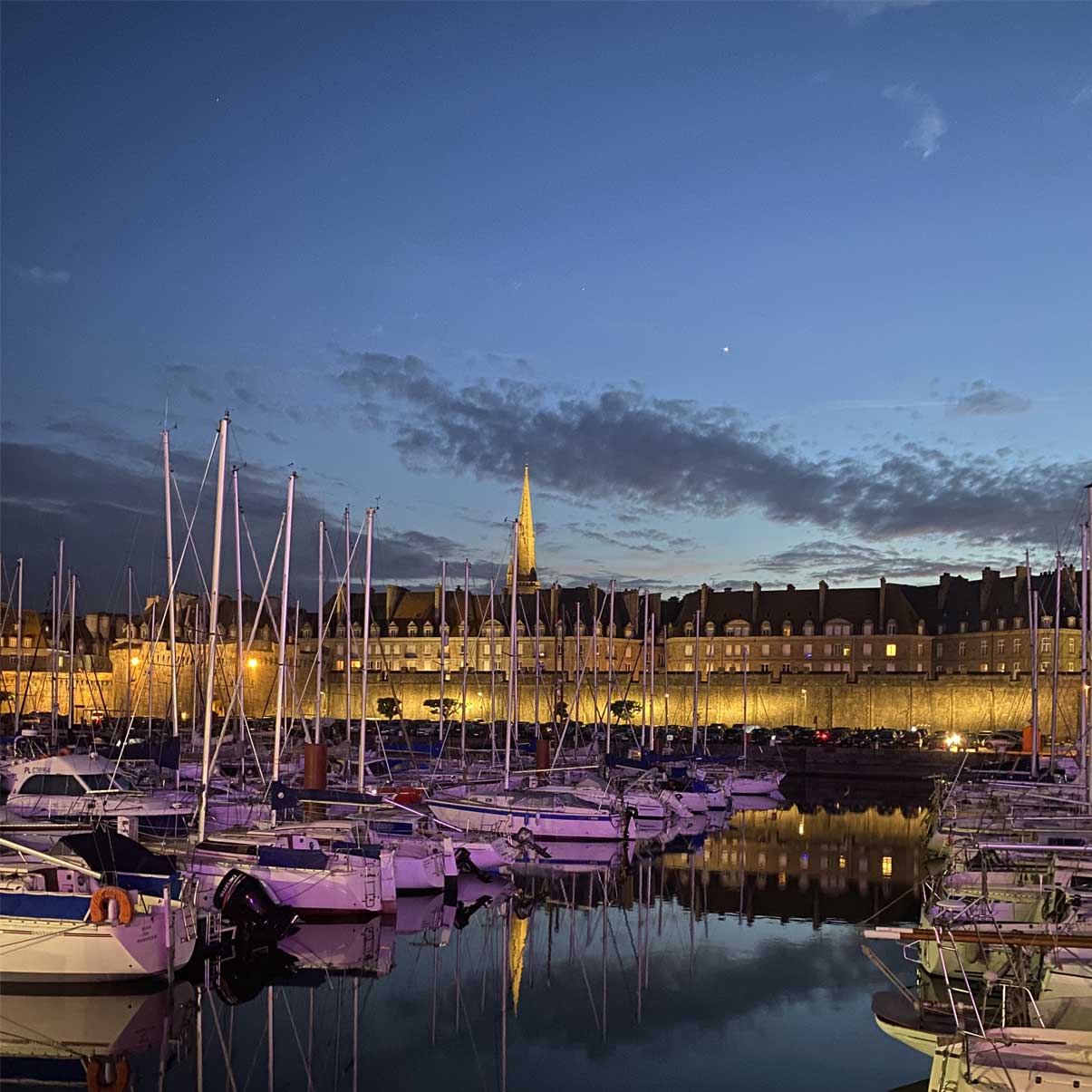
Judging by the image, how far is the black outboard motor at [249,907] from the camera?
19.5 meters

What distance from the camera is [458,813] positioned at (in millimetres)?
32719


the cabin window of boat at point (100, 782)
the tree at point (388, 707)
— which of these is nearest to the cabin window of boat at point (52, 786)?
the cabin window of boat at point (100, 782)

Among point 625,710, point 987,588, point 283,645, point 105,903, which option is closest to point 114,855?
point 105,903

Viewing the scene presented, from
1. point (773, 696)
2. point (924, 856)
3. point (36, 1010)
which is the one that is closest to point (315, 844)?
A: point (36, 1010)

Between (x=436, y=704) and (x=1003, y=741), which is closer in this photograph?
(x=1003, y=741)

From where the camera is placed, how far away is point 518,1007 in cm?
1806

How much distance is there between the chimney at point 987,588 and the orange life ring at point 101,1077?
255 ft

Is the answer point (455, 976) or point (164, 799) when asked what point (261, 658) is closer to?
point (164, 799)

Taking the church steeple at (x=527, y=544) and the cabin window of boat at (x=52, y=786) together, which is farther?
the church steeple at (x=527, y=544)

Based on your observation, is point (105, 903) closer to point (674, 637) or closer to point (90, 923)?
point (90, 923)

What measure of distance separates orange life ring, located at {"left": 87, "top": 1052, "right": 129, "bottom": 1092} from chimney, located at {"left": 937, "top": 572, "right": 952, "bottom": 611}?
266 feet

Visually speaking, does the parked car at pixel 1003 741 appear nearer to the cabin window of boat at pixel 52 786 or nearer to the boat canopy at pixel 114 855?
the cabin window of boat at pixel 52 786

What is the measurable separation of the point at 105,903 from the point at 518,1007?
18.3 feet

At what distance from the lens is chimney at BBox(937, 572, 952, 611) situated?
294ft
